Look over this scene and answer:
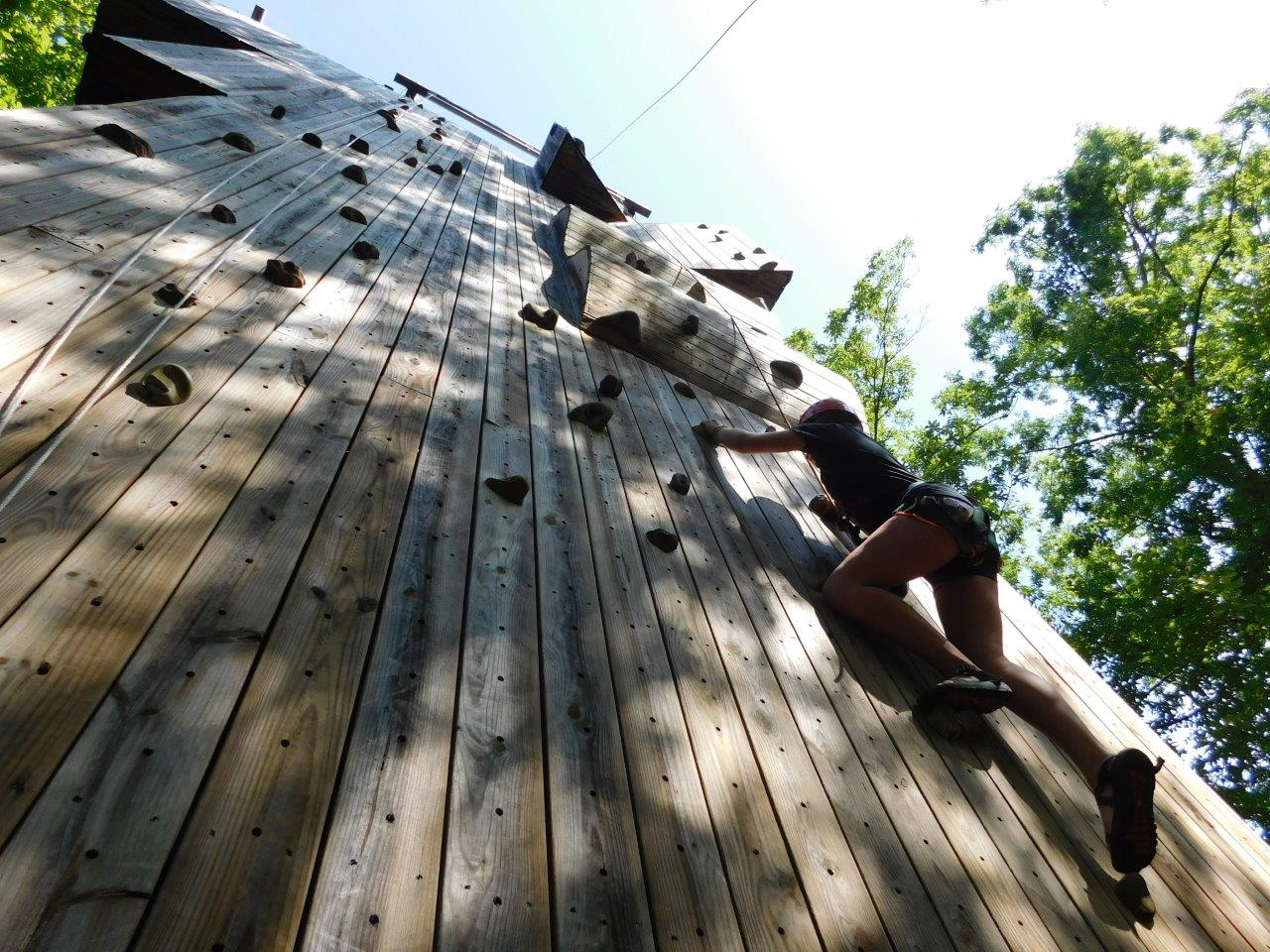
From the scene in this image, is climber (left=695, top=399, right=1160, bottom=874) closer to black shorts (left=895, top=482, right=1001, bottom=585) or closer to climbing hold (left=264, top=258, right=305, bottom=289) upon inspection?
black shorts (left=895, top=482, right=1001, bottom=585)

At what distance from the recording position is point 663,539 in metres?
2.08

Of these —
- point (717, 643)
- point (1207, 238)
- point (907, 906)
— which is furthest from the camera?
point (1207, 238)

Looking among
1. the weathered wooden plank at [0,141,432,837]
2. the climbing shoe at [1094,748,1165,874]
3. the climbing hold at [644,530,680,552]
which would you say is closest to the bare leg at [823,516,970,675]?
the climbing shoe at [1094,748,1165,874]

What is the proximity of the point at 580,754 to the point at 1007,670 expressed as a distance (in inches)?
60.8

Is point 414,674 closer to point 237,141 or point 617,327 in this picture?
point 617,327

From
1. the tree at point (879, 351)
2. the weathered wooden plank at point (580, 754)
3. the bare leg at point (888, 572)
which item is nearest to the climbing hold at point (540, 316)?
the weathered wooden plank at point (580, 754)

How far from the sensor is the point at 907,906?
1330 mm

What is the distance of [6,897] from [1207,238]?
16.7 m

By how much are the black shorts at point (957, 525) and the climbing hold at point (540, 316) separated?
183 cm

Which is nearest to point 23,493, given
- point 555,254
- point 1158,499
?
point 555,254

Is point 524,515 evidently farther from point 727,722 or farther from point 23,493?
point 23,493

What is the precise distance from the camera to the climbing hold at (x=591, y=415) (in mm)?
2541

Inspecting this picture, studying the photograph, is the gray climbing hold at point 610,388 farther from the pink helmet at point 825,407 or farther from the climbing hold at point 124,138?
the climbing hold at point 124,138

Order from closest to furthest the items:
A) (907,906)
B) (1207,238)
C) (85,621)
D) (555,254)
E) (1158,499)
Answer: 1. (85,621)
2. (907,906)
3. (555,254)
4. (1158,499)
5. (1207,238)
